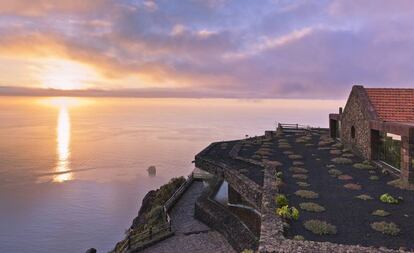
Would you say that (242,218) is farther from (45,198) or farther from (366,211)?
(45,198)

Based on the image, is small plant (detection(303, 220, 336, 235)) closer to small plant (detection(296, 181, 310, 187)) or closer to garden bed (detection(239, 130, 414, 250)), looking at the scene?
garden bed (detection(239, 130, 414, 250))

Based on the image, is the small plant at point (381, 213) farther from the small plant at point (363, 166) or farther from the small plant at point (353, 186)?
the small plant at point (363, 166)

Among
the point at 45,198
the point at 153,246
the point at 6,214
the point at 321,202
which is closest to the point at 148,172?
the point at 45,198

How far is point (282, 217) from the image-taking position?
13.8 meters

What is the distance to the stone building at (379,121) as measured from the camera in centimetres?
2341

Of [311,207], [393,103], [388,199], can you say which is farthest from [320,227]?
[393,103]

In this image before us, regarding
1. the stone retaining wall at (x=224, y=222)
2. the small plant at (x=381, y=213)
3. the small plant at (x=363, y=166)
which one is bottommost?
the stone retaining wall at (x=224, y=222)

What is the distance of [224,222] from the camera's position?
2423 cm

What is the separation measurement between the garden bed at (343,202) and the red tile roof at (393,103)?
15.9ft

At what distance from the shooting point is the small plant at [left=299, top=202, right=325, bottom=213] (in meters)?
15.0

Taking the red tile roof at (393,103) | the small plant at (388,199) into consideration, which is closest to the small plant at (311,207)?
the small plant at (388,199)

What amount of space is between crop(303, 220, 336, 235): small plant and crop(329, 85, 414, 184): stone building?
36.7 feet

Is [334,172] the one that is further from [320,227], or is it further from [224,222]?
[320,227]

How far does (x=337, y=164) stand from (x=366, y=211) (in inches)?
438
